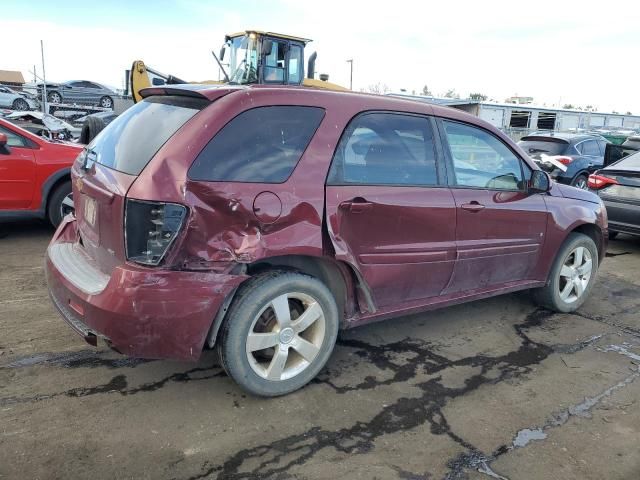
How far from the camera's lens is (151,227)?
101 inches

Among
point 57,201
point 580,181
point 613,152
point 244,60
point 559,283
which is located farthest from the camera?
point 244,60

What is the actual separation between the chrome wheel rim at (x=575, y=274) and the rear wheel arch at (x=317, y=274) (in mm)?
2299

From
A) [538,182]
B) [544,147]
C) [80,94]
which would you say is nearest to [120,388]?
[538,182]

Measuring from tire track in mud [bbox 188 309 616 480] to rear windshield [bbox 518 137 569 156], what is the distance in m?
9.15

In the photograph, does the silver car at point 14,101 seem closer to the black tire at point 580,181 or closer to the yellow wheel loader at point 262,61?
the yellow wheel loader at point 262,61

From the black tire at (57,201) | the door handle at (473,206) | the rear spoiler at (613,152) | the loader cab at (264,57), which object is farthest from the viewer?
the loader cab at (264,57)

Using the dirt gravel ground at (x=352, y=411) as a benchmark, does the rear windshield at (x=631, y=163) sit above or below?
above

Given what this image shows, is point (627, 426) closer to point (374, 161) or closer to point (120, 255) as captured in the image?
point (374, 161)

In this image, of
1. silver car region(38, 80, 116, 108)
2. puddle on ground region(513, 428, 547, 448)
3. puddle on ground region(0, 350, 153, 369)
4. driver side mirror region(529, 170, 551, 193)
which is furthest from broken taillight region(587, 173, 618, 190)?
silver car region(38, 80, 116, 108)

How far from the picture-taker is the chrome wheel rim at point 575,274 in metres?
4.57

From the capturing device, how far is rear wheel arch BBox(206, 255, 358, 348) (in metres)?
2.74

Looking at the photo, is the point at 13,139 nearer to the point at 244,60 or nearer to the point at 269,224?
the point at 269,224

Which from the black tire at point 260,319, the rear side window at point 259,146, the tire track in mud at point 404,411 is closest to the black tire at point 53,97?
the tire track in mud at point 404,411

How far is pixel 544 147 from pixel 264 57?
23.0 feet
